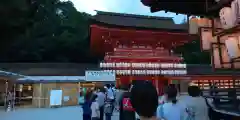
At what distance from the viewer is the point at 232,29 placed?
16.3 ft

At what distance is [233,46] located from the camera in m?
5.09

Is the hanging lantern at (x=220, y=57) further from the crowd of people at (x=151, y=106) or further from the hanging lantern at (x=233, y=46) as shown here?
the crowd of people at (x=151, y=106)

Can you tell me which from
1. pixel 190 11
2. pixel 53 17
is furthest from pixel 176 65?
pixel 53 17

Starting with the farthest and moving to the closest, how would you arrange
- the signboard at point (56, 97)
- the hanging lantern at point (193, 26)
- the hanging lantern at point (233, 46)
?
the signboard at point (56, 97), the hanging lantern at point (193, 26), the hanging lantern at point (233, 46)

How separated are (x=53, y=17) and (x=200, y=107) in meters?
34.1

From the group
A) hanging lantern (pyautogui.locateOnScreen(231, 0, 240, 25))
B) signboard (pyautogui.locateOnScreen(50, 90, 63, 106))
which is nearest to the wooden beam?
hanging lantern (pyautogui.locateOnScreen(231, 0, 240, 25))

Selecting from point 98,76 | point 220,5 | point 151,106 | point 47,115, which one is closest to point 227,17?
point 220,5

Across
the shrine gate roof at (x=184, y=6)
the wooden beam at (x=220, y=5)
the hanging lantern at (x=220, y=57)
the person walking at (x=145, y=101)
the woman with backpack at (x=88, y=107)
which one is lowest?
the woman with backpack at (x=88, y=107)

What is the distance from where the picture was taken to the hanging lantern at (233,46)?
16.7 feet

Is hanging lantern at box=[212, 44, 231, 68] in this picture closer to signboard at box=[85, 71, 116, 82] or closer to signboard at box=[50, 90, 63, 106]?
signboard at box=[85, 71, 116, 82]

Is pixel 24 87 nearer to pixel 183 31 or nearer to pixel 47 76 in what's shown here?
pixel 47 76

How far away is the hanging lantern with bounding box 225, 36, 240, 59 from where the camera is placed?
200 inches

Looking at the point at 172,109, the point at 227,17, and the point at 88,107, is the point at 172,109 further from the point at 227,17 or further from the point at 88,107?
the point at 88,107

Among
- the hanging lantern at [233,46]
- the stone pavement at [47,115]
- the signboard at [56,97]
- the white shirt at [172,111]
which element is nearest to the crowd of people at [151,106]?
the white shirt at [172,111]
